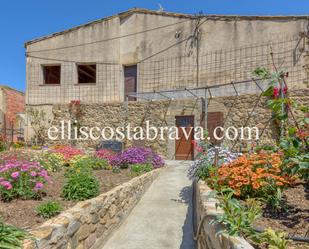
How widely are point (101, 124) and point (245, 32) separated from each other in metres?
7.95

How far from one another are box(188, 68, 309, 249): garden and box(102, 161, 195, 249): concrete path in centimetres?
101

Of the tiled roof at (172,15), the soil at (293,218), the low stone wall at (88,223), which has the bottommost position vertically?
the low stone wall at (88,223)

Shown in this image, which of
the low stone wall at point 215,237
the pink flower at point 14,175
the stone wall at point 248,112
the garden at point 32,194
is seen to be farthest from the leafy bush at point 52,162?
the stone wall at point 248,112

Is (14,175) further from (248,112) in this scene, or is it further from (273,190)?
(248,112)

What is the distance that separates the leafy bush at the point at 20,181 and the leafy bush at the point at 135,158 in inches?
184

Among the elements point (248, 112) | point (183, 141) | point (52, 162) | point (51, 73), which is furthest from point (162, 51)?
point (52, 162)

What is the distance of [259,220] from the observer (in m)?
3.83

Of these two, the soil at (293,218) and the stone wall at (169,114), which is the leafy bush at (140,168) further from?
the soil at (293,218)

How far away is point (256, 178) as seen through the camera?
4.71 meters

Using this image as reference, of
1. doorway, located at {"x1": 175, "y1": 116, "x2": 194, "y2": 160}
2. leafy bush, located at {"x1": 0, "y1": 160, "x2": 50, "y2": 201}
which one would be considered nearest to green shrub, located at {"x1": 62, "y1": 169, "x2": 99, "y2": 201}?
leafy bush, located at {"x1": 0, "y1": 160, "x2": 50, "y2": 201}

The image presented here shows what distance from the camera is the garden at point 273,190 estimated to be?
117 inches

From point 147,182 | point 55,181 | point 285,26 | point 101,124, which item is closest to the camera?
point 55,181

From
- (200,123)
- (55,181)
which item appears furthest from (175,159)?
(55,181)

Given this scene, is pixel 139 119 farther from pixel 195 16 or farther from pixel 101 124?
pixel 195 16
